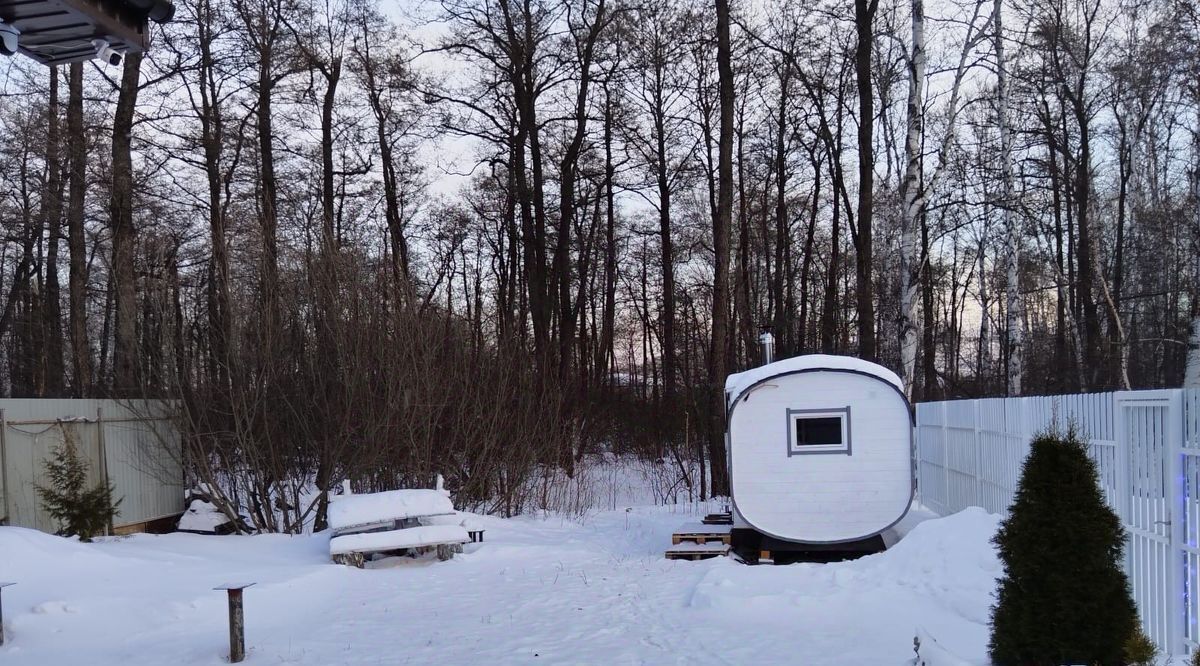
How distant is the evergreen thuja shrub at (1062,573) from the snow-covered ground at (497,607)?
1227mm

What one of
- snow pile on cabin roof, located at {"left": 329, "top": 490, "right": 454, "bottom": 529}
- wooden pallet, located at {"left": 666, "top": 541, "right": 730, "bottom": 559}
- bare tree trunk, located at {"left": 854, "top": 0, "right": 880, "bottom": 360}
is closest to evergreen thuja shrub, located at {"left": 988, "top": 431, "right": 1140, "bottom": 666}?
wooden pallet, located at {"left": 666, "top": 541, "right": 730, "bottom": 559}

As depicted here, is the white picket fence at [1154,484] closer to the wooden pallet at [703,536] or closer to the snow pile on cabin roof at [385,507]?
the wooden pallet at [703,536]

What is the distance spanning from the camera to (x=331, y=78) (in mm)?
23359

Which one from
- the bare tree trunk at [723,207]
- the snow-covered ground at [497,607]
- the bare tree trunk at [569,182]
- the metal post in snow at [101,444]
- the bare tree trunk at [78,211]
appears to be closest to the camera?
Answer: the snow-covered ground at [497,607]

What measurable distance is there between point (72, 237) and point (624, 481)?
45.6 feet

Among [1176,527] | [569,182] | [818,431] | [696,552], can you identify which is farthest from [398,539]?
[569,182]

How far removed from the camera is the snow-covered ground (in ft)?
24.0

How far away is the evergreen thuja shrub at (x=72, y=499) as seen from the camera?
1194 cm

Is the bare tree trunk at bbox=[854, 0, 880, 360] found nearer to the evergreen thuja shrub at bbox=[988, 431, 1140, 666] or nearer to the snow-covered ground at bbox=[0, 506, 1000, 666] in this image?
the snow-covered ground at bbox=[0, 506, 1000, 666]

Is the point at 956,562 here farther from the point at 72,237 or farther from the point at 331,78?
the point at 331,78

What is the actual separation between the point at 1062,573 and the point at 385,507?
8592 mm

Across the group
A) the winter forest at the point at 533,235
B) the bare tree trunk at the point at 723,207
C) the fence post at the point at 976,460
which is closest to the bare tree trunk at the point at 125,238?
the winter forest at the point at 533,235

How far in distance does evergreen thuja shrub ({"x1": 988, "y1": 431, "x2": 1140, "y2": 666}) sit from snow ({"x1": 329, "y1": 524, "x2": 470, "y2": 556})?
24.7 ft

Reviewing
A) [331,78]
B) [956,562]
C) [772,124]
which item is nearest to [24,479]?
[956,562]
